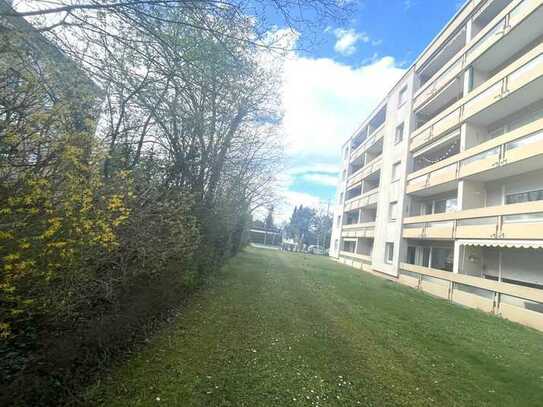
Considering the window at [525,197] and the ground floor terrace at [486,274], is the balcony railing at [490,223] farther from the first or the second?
the window at [525,197]

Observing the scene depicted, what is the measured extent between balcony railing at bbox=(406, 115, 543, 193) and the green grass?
22.8ft

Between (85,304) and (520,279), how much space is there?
16.7 metres

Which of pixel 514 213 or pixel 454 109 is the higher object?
pixel 454 109

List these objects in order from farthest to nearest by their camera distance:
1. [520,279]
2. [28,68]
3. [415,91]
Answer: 1. [415,91]
2. [520,279]
3. [28,68]

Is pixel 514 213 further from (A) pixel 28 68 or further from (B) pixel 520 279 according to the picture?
(A) pixel 28 68

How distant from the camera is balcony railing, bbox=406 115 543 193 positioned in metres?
11.4

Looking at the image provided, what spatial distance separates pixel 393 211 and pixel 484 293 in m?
11.0

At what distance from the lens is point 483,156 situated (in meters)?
14.0

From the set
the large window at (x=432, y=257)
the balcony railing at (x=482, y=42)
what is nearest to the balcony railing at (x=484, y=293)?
the large window at (x=432, y=257)

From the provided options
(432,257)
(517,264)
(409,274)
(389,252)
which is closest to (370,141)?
(389,252)

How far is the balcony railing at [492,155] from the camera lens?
1136cm

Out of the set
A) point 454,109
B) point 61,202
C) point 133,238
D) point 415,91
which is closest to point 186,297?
point 133,238

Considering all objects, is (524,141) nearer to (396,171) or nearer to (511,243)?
(511,243)

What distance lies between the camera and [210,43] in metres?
4.68
